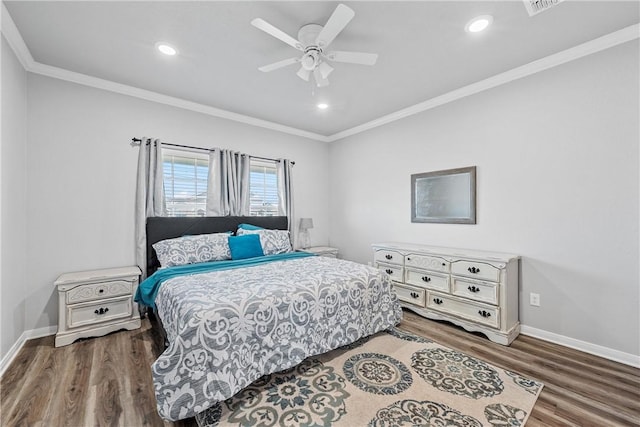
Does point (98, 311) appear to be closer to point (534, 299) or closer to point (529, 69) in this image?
A: point (534, 299)

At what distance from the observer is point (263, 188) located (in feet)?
15.0

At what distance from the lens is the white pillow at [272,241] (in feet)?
12.0

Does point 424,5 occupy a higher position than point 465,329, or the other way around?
point 424,5

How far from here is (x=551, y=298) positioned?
2705 millimetres

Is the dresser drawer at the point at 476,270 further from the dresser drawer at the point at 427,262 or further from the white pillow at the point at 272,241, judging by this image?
the white pillow at the point at 272,241

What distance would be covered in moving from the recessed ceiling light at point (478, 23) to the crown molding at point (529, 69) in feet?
3.16

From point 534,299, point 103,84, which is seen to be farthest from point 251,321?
point 103,84

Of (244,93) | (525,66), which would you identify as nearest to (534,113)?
(525,66)

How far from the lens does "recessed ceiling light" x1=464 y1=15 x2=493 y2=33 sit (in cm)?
213

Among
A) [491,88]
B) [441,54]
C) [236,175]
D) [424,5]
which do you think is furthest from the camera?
[236,175]

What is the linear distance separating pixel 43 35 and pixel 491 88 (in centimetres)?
441

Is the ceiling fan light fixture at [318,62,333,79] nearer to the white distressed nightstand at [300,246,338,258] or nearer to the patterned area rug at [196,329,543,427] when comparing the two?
the patterned area rug at [196,329,543,427]

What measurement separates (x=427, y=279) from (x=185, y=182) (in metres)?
3.43

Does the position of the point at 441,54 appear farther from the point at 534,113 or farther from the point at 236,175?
the point at 236,175
